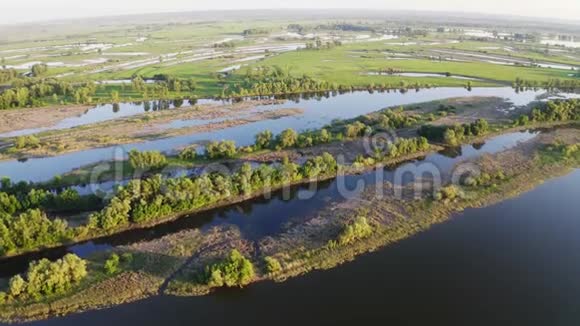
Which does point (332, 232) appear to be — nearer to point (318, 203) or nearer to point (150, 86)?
point (318, 203)

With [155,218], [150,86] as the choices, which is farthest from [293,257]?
[150,86]

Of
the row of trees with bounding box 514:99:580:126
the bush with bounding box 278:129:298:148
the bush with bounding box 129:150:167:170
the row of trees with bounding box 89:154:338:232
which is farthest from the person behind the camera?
the row of trees with bounding box 514:99:580:126

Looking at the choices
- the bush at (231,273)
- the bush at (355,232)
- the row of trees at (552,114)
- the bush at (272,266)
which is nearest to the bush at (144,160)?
the bush at (231,273)

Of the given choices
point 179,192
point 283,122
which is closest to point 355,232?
point 179,192

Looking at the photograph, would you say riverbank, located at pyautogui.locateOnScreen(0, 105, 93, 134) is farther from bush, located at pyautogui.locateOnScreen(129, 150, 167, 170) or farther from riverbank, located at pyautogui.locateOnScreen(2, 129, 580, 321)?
riverbank, located at pyautogui.locateOnScreen(2, 129, 580, 321)

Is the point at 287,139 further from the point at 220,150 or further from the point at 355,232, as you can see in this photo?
the point at 355,232

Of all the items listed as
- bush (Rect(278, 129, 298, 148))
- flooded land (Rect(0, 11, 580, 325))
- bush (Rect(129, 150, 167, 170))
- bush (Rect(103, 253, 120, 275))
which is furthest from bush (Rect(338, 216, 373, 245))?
bush (Rect(129, 150, 167, 170))
